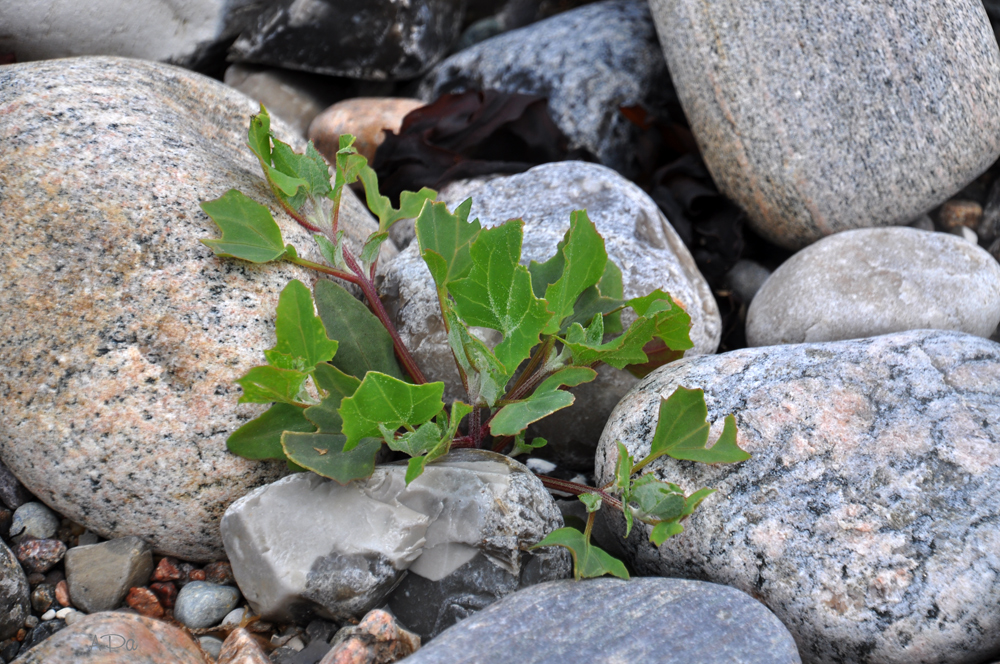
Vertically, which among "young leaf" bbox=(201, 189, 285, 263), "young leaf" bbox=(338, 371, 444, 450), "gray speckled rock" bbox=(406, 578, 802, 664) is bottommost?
"gray speckled rock" bbox=(406, 578, 802, 664)

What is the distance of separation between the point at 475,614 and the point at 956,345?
4.67 ft

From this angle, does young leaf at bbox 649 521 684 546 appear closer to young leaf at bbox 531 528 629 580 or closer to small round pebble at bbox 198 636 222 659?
young leaf at bbox 531 528 629 580

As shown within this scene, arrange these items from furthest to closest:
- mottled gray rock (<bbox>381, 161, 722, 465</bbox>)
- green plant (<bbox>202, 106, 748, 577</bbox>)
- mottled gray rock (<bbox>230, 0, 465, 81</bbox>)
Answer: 1. mottled gray rock (<bbox>230, 0, 465, 81</bbox>)
2. mottled gray rock (<bbox>381, 161, 722, 465</bbox>)
3. green plant (<bbox>202, 106, 748, 577</bbox>)

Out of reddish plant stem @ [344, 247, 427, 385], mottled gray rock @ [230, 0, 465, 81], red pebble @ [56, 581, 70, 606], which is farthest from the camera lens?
mottled gray rock @ [230, 0, 465, 81]

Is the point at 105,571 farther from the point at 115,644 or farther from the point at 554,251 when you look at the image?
the point at 554,251

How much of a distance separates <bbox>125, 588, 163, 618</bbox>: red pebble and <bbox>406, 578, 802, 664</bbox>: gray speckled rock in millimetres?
754

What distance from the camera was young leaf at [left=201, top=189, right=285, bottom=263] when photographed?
1.72 meters

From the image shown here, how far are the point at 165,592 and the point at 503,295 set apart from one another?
3.66ft

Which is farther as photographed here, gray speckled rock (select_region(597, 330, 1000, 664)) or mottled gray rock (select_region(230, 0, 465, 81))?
mottled gray rock (select_region(230, 0, 465, 81))

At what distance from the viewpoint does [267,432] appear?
1.64 meters

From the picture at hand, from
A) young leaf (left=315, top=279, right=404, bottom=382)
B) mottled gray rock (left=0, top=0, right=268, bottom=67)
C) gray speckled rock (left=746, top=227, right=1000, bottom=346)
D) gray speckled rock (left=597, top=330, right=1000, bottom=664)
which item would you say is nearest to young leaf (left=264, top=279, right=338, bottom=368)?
young leaf (left=315, top=279, right=404, bottom=382)

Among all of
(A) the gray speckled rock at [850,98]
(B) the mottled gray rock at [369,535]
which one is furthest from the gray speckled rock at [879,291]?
(B) the mottled gray rock at [369,535]

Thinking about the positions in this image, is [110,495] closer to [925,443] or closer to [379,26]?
[925,443]

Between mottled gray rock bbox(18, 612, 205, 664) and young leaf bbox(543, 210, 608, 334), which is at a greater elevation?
young leaf bbox(543, 210, 608, 334)
